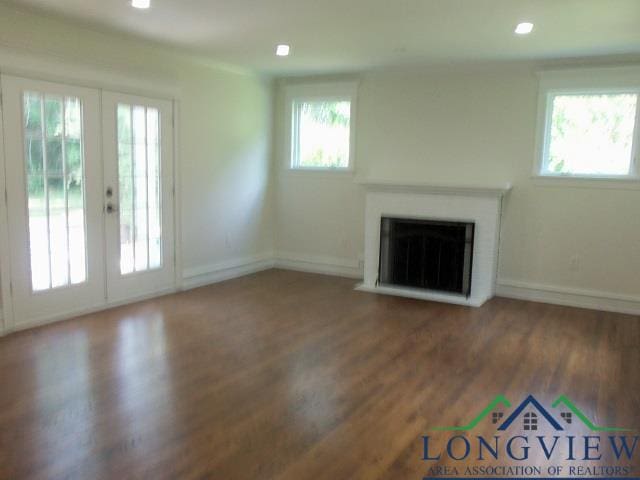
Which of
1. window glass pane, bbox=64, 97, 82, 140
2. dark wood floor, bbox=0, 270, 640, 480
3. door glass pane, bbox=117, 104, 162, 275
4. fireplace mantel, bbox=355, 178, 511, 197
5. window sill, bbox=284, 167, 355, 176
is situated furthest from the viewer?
window sill, bbox=284, 167, 355, 176

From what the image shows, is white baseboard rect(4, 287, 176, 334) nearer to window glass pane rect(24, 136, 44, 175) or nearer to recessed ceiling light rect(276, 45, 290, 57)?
window glass pane rect(24, 136, 44, 175)

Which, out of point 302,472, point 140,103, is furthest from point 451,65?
point 302,472

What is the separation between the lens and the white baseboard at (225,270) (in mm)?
5758

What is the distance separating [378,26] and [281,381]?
280 cm

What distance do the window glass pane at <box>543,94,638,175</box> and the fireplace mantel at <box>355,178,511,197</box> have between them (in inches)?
23.8

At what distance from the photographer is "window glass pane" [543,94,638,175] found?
16.3ft

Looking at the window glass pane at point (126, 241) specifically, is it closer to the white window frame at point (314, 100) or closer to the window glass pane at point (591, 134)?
the white window frame at point (314, 100)

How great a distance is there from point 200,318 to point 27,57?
8.12 feet

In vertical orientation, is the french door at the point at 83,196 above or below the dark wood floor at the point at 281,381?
above

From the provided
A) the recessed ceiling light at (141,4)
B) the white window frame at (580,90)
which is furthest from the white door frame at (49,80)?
the white window frame at (580,90)

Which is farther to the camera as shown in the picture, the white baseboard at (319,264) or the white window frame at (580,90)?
the white baseboard at (319,264)

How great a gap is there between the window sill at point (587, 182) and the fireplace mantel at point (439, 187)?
13.3 inches

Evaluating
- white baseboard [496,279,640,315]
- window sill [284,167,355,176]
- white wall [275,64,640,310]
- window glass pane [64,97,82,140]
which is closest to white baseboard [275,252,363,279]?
white wall [275,64,640,310]

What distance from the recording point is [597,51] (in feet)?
15.6
